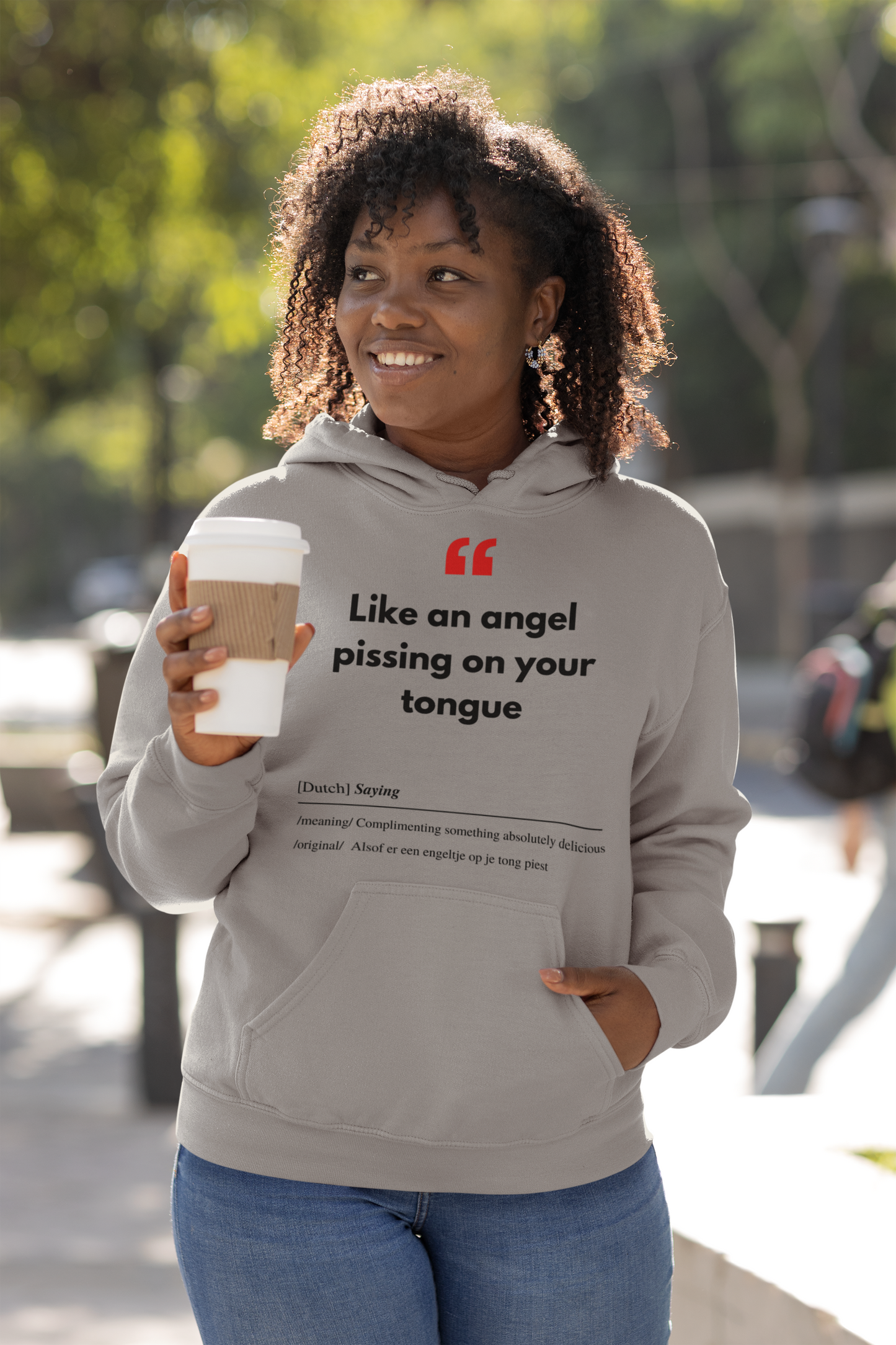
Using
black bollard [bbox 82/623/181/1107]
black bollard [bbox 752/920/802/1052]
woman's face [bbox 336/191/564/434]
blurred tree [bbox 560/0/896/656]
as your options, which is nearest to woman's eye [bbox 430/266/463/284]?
woman's face [bbox 336/191/564/434]

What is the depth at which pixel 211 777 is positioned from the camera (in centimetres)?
162

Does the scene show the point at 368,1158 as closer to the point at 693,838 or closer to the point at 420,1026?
the point at 420,1026

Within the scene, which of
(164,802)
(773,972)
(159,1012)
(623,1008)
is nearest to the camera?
(164,802)

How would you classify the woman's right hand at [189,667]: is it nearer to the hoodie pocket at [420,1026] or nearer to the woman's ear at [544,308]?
the hoodie pocket at [420,1026]

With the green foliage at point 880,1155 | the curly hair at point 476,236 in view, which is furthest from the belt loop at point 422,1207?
the green foliage at point 880,1155

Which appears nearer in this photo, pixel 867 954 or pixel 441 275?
pixel 441 275

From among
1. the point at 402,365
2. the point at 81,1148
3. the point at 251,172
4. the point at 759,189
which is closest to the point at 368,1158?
the point at 402,365

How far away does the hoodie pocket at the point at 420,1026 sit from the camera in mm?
1710

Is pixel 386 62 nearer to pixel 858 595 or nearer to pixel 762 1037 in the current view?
pixel 858 595

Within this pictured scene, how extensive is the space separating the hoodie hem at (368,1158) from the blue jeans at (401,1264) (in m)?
0.02

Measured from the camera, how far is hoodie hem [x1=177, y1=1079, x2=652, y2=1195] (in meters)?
1.72

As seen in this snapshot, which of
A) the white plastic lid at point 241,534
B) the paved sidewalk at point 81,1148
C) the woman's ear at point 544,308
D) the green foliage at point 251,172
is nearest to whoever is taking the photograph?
the white plastic lid at point 241,534

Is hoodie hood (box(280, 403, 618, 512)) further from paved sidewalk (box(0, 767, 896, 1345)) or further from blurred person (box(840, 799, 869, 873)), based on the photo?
blurred person (box(840, 799, 869, 873))

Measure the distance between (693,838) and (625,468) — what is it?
1256 cm
